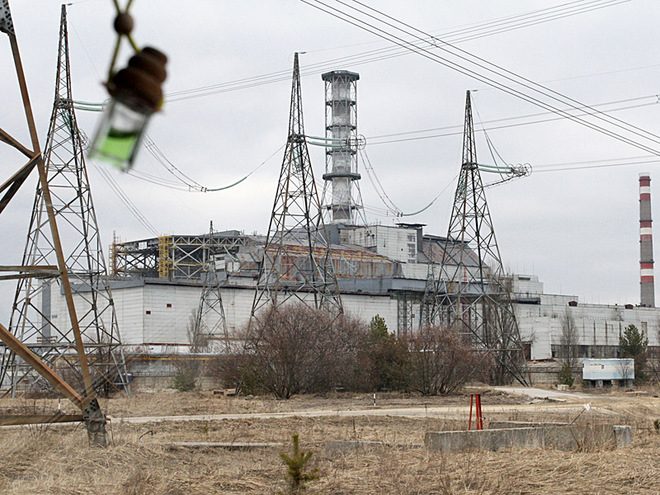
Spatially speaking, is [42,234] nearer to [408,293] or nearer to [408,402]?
[408,402]

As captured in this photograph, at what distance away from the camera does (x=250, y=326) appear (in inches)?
1828

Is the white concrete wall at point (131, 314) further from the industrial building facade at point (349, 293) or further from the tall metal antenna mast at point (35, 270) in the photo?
the tall metal antenna mast at point (35, 270)

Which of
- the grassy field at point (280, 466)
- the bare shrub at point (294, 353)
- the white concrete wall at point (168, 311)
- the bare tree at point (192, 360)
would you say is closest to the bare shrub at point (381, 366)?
the bare shrub at point (294, 353)

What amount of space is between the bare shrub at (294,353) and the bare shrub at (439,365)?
373 cm

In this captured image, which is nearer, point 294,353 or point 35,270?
point 35,270

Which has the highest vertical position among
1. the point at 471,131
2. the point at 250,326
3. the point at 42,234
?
the point at 471,131

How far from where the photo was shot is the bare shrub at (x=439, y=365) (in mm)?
45344

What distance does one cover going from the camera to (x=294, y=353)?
43.7 m

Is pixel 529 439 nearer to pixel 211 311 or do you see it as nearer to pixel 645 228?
pixel 211 311

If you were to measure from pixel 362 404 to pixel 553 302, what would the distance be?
70613 millimetres

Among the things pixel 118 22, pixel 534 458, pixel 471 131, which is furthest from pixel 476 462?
pixel 471 131

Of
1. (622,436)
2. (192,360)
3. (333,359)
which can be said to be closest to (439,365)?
(333,359)

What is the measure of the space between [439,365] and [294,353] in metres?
8.04

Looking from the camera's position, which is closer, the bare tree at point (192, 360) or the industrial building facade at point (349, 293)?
the bare tree at point (192, 360)
